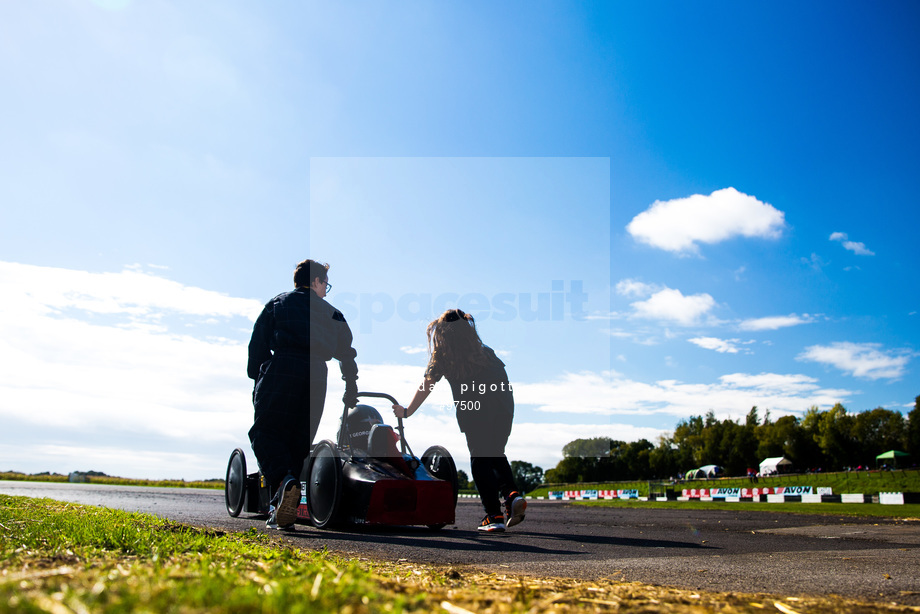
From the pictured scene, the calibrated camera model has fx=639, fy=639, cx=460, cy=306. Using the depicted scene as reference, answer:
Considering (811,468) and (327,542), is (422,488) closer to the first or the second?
(327,542)

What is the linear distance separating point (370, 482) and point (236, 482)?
2.95 meters

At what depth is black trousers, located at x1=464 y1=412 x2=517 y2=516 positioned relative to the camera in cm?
685

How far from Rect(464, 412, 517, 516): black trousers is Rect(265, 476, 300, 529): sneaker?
6.11ft

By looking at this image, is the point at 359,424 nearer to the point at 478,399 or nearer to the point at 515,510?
the point at 478,399

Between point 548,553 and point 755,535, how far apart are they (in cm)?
377

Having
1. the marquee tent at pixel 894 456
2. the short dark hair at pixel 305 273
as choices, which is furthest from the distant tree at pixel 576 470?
the short dark hair at pixel 305 273

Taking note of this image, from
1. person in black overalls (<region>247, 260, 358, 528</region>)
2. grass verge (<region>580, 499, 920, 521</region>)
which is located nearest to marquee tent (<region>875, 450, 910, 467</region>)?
grass verge (<region>580, 499, 920, 521</region>)

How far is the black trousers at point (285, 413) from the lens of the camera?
22.1 feet

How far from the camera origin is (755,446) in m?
114

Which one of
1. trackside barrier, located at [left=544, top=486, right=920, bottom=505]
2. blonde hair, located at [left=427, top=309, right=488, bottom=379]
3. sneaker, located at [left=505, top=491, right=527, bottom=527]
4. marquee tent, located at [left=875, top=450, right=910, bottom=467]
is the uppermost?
blonde hair, located at [left=427, top=309, right=488, bottom=379]

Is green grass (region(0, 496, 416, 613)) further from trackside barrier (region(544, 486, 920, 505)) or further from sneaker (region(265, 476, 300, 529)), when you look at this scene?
trackside barrier (region(544, 486, 920, 505))

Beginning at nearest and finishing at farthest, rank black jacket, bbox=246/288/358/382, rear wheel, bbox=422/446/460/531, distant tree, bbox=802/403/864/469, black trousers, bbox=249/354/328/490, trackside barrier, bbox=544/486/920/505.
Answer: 1. black trousers, bbox=249/354/328/490
2. black jacket, bbox=246/288/358/382
3. rear wheel, bbox=422/446/460/531
4. trackside barrier, bbox=544/486/920/505
5. distant tree, bbox=802/403/864/469

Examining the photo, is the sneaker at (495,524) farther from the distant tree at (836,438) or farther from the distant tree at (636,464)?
the distant tree at (636,464)

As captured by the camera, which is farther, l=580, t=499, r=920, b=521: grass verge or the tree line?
the tree line
